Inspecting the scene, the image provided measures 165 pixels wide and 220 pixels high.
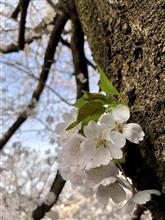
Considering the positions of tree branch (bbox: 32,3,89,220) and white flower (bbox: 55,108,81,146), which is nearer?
white flower (bbox: 55,108,81,146)

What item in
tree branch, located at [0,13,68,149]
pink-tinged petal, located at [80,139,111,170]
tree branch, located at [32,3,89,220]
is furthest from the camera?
tree branch, located at [0,13,68,149]

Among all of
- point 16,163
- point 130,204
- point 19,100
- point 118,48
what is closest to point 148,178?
point 130,204

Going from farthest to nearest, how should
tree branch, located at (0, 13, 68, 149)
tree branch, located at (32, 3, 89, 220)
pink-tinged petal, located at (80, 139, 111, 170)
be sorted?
tree branch, located at (0, 13, 68, 149) < tree branch, located at (32, 3, 89, 220) < pink-tinged petal, located at (80, 139, 111, 170)

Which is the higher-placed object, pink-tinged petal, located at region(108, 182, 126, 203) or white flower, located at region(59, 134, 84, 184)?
white flower, located at region(59, 134, 84, 184)

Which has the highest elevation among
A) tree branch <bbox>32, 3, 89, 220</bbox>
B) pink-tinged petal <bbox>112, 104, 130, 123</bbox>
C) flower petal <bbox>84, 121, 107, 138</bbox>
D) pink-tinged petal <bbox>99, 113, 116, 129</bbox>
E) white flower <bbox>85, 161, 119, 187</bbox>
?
pink-tinged petal <bbox>112, 104, 130, 123</bbox>

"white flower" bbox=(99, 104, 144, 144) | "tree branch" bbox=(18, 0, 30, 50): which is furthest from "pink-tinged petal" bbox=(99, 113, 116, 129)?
"tree branch" bbox=(18, 0, 30, 50)

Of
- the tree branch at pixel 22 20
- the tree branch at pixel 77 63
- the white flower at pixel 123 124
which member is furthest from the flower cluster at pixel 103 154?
the tree branch at pixel 22 20

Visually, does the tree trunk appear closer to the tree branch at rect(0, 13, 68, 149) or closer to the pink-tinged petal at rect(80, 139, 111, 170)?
the pink-tinged petal at rect(80, 139, 111, 170)

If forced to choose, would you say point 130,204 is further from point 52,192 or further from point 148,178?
point 52,192
